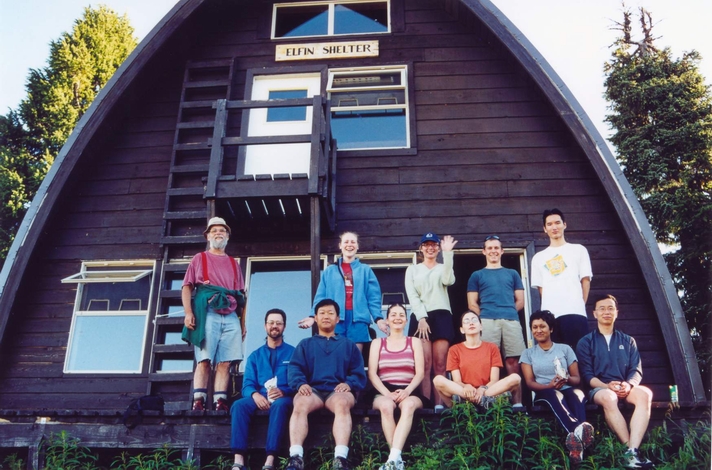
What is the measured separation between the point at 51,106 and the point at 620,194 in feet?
48.0

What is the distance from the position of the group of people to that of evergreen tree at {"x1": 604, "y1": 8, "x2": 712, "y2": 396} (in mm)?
7399

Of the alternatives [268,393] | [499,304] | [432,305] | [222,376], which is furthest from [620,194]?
[222,376]

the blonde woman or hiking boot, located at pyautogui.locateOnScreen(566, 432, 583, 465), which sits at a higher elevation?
the blonde woman

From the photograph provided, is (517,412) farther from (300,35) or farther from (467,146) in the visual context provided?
(300,35)

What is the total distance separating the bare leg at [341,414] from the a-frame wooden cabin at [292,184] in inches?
93.6

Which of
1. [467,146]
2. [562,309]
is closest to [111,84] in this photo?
[467,146]

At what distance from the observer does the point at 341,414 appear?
566 centimetres

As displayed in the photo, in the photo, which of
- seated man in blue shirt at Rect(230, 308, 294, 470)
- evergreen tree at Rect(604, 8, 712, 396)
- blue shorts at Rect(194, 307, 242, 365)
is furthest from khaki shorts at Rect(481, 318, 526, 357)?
evergreen tree at Rect(604, 8, 712, 396)

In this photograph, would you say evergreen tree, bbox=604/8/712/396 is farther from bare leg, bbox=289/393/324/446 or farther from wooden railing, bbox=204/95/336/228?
bare leg, bbox=289/393/324/446

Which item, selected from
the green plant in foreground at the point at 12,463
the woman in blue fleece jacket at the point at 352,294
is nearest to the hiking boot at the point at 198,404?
the woman in blue fleece jacket at the point at 352,294

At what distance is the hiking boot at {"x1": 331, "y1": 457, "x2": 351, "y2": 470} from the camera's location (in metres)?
5.36

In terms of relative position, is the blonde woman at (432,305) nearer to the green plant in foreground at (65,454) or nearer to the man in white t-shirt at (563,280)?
the man in white t-shirt at (563,280)

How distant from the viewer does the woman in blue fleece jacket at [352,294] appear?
271 inches

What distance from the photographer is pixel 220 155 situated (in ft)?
26.8
